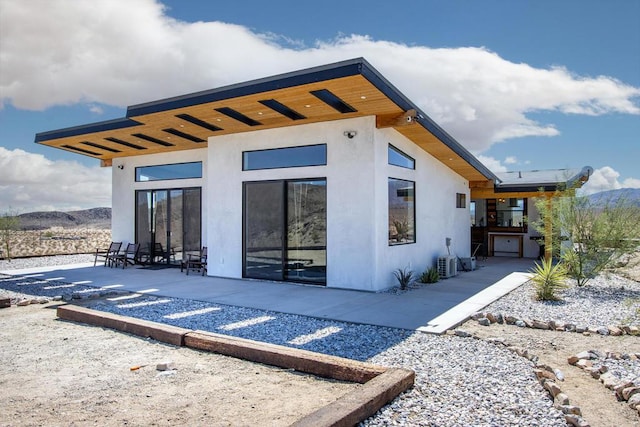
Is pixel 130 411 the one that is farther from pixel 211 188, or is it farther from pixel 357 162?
pixel 211 188

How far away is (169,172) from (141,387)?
31.2ft

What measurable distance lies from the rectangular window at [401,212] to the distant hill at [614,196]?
3.79 metres

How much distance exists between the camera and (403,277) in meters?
8.80

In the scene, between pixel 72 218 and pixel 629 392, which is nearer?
pixel 629 392

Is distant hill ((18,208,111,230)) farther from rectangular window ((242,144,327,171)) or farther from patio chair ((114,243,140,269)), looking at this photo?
rectangular window ((242,144,327,171))

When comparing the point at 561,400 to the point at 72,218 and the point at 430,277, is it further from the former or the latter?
the point at 72,218

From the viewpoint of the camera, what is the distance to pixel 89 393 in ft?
11.7

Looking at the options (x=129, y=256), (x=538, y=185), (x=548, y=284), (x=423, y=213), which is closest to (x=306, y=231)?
(x=423, y=213)

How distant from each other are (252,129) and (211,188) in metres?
1.80

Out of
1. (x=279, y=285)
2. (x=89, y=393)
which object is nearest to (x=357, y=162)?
(x=279, y=285)

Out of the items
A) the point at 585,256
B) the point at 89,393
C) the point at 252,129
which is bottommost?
the point at 89,393

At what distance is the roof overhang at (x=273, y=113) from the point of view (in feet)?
22.2

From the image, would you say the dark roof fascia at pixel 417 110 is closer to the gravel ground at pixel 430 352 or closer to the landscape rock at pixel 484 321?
the gravel ground at pixel 430 352

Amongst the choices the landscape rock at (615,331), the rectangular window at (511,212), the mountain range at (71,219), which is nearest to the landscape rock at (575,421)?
the landscape rock at (615,331)
